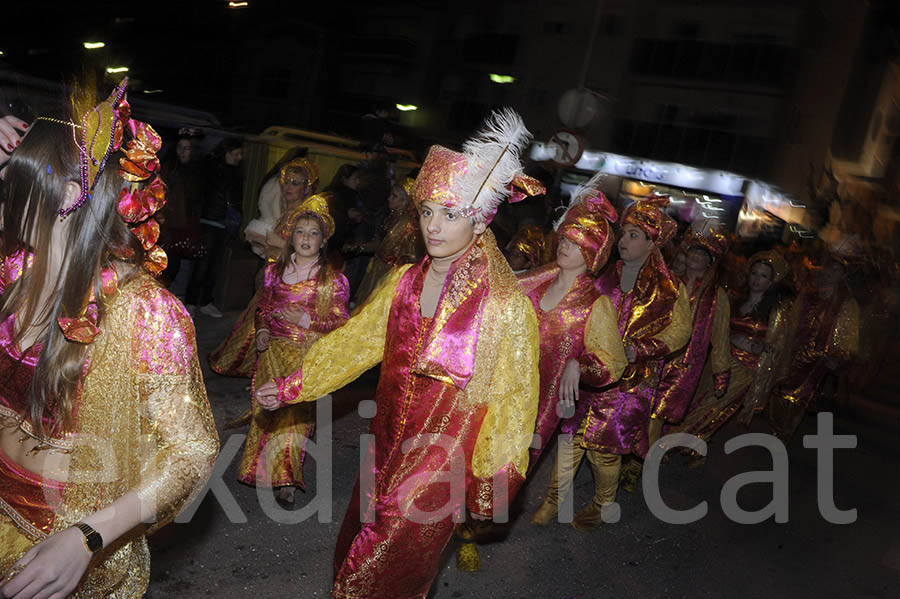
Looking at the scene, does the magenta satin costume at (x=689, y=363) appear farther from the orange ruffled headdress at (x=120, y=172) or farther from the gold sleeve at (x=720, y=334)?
the orange ruffled headdress at (x=120, y=172)

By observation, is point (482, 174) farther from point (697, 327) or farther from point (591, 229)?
point (697, 327)

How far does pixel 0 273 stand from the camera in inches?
79.8

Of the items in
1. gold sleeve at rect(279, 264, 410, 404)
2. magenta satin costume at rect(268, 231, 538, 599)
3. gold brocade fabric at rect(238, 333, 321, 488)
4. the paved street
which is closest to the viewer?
magenta satin costume at rect(268, 231, 538, 599)

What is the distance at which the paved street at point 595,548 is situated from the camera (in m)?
4.07

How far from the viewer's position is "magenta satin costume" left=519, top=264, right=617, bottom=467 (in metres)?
4.25

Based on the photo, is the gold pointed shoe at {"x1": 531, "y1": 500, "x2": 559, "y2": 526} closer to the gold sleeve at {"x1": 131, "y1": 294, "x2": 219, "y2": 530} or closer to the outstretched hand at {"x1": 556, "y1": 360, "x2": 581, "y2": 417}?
the outstretched hand at {"x1": 556, "y1": 360, "x2": 581, "y2": 417}

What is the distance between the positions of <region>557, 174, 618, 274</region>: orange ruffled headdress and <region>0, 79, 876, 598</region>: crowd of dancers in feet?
0.04

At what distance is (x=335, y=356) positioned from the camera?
321 cm

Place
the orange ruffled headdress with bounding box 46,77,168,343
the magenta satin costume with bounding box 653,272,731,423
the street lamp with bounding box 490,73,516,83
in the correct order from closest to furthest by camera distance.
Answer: the orange ruffled headdress with bounding box 46,77,168,343 → the magenta satin costume with bounding box 653,272,731,423 → the street lamp with bounding box 490,73,516,83

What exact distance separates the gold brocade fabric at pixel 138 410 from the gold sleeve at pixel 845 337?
25.7 ft

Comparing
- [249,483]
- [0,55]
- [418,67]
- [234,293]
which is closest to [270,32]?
[418,67]

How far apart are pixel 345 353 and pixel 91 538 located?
1616 mm

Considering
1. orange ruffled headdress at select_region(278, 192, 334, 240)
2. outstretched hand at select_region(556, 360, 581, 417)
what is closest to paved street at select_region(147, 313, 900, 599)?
outstretched hand at select_region(556, 360, 581, 417)

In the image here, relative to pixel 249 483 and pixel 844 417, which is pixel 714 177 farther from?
pixel 249 483
